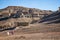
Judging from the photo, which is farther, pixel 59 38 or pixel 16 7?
pixel 16 7

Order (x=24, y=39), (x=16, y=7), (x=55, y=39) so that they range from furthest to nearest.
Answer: (x=16, y=7) → (x=24, y=39) → (x=55, y=39)

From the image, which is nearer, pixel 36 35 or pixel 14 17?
pixel 36 35

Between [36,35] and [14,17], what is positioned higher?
[36,35]

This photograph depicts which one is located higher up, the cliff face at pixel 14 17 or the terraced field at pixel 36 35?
the terraced field at pixel 36 35

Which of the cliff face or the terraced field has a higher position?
the terraced field

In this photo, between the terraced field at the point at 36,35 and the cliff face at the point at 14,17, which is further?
the cliff face at the point at 14,17

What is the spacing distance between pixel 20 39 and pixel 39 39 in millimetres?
2475

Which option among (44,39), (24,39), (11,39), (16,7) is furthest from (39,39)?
(16,7)

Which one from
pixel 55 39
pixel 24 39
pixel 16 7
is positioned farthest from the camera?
pixel 16 7

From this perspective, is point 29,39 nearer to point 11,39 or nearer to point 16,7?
point 11,39

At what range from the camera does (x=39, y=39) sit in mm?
22219

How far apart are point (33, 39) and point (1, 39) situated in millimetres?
4665

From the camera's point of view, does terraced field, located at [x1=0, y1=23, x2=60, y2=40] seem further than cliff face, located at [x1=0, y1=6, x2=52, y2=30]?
No

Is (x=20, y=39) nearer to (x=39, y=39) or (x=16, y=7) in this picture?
(x=39, y=39)
